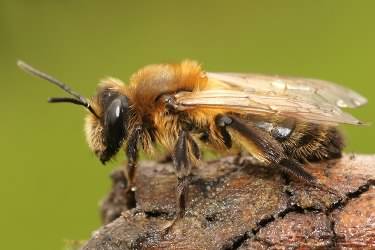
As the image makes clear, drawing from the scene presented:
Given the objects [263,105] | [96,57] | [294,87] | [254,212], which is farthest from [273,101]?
[96,57]

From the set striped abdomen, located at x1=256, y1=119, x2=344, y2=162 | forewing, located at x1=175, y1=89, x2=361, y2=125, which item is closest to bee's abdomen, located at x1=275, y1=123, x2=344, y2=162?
striped abdomen, located at x1=256, y1=119, x2=344, y2=162

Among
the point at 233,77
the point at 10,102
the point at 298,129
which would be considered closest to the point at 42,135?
the point at 10,102

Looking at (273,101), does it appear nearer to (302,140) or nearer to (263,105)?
(263,105)

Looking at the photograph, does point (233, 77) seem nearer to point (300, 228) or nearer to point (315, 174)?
point (315, 174)

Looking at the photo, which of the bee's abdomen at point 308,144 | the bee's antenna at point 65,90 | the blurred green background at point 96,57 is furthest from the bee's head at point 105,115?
the blurred green background at point 96,57

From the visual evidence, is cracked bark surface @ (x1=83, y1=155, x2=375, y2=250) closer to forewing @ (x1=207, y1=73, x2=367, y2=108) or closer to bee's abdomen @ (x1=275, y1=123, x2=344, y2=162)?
bee's abdomen @ (x1=275, y1=123, x2=344, y2=162)

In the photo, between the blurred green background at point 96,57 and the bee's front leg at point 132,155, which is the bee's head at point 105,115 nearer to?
the bee's front leg at point 132,155
